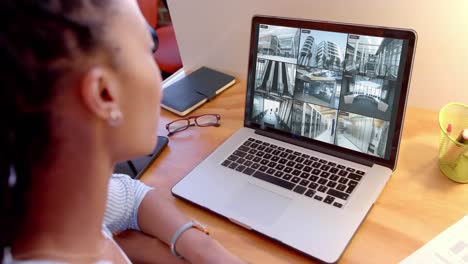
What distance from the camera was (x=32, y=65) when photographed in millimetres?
323

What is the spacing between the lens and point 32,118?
1.11 feet

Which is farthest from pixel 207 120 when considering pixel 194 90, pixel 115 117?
pixel 115 117

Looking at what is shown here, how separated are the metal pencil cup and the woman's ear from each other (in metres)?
0.58

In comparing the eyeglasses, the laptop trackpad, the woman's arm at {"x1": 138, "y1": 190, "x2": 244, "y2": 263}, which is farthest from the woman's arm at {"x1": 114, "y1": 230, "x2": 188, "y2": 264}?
the eyeglasses

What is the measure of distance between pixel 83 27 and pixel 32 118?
0.09m

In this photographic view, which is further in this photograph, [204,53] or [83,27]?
[204,53]

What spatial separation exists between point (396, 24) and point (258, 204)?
49 cm

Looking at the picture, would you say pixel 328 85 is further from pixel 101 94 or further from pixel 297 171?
pixel 101 94

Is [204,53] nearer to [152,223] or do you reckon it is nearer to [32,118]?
[152,223]

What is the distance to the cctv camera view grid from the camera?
2.32 ft

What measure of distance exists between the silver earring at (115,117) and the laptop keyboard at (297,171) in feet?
1.31

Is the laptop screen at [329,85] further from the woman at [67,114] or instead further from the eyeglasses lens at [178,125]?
the woman at [67,114]

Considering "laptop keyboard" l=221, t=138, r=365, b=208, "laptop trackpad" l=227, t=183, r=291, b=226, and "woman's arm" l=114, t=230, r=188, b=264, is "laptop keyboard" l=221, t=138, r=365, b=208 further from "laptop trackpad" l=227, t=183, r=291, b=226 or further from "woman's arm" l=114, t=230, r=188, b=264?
"woman's arm" l=114, t=230, r=188, b=264

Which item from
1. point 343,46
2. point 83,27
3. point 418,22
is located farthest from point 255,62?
point 83,27
